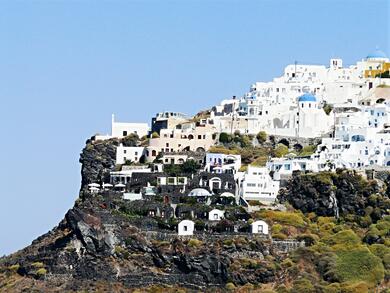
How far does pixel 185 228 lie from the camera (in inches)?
3839

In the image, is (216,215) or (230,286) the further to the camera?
(216,215)

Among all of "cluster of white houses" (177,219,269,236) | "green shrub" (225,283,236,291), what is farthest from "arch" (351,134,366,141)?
"green shrub" (225,283,236,291)

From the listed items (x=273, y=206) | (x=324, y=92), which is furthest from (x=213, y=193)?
(x=324, y=92)

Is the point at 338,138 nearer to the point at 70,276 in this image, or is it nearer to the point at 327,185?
the point at 327,185

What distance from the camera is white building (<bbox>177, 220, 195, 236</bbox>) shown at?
3831 inches

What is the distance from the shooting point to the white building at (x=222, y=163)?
107438 millimetres

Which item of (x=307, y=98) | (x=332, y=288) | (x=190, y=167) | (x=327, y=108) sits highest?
(x=307, y=98)

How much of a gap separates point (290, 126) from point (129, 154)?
1135cm

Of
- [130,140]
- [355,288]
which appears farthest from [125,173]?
[355,288]

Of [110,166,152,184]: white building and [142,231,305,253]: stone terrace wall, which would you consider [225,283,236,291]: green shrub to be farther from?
[110,166,152,184]: white building

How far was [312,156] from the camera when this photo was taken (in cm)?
10862

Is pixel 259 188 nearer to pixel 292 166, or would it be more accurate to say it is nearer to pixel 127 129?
pixel 292 166

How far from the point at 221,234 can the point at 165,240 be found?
10.6 feet

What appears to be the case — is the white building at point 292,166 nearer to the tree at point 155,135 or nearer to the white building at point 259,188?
Result: the white building at point 259,188
